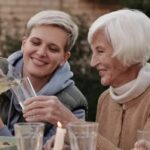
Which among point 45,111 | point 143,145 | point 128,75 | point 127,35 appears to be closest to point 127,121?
point 128,75

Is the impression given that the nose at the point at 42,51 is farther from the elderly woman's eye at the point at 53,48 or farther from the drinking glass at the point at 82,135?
the drinking glass at the point at 82,135

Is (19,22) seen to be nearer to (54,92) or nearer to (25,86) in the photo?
(54,92)

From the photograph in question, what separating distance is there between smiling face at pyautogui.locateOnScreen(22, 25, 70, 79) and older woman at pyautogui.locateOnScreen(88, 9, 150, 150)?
0.66 ft

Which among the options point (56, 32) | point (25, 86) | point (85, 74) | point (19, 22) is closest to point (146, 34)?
point (56, 32)

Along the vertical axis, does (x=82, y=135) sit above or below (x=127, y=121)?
above

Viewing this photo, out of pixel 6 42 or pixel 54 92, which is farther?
pixel 6 42

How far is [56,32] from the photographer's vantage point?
3393mm

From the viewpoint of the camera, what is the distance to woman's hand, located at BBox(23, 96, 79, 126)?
259 cm

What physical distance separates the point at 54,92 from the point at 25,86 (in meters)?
0.79

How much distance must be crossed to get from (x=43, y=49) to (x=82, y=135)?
116cm

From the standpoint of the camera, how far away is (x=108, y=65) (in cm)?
327

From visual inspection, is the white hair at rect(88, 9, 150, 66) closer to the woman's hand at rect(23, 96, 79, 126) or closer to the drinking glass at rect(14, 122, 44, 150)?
the woman's hand at rect(23, 96, 79, 126)

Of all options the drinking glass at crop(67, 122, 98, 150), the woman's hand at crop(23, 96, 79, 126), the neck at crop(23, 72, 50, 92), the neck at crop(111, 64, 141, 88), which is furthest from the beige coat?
the drinking glass at crop(67, 122, 98, 150)

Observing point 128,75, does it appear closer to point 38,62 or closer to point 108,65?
point 108,65
